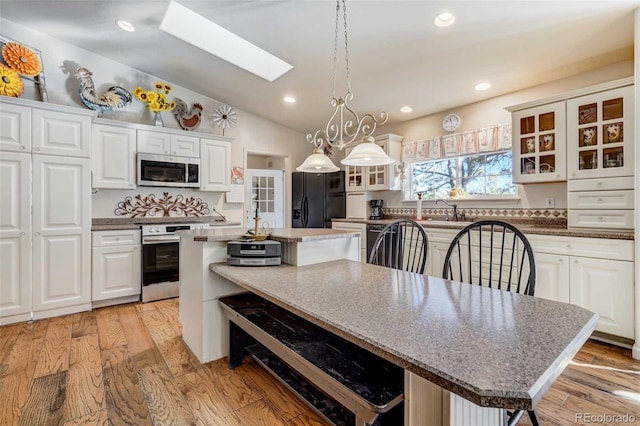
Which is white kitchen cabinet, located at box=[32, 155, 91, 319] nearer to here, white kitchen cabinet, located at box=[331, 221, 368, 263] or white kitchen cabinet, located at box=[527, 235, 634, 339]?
white kitchen cabinet, located at box=[331, 221, 368, 263]

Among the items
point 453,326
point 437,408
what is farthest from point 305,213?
point 437,408

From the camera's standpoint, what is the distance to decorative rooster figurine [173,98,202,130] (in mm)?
4281

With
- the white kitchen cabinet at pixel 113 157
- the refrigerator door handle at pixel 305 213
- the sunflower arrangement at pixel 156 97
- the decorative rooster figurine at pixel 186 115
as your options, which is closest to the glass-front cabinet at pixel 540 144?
the refrigerator door handle at pixel 305 213

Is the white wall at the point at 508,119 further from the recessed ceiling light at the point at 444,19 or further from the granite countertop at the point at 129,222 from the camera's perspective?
the granite countertop at the point at 129,222

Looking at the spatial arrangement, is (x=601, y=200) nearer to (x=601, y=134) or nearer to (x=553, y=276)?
(x=601, y=134)

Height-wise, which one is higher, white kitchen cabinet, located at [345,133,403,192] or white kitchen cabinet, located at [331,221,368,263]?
white kitchen cabinet, located at [345,133,403,192]

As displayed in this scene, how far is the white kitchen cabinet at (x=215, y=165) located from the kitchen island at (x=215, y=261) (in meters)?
2.20

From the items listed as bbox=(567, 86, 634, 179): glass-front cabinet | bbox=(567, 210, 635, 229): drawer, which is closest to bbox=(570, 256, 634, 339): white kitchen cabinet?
bbox=(567, 210, 635, 229): drawer

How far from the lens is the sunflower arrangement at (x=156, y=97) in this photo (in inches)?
152

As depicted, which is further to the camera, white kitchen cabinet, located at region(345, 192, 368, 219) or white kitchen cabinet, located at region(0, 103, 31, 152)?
white kitchen cabinet, located at region(345, 192, 368, 219)

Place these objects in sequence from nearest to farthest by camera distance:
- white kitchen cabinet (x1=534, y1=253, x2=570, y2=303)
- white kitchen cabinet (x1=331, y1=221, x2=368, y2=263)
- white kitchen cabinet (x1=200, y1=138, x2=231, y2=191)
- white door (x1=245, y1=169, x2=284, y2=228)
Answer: white kitchen cabinet (x1=534, y1=253, x2=570, y2=303) < white kitchen cabinet (x1=200, y1=138, x2=231, y2=191) < white kitchen cabinet (x1=331, y1=221, x2=368, y2=263) < white door (x1=245, y1=169, x2=284, y2=228)

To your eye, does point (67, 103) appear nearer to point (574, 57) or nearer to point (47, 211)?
point (47, 211)

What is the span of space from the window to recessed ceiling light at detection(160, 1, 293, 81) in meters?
2.40

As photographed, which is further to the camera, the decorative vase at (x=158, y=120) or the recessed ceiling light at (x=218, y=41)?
the decorative vase at (x=158, y=120)
